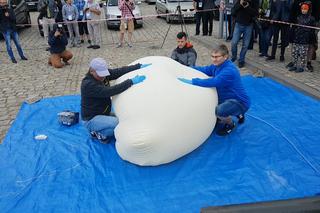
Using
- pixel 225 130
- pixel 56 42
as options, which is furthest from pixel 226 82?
pixel 56 42

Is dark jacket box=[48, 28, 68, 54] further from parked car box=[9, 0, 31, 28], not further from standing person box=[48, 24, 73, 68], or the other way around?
parked car box=[9, 0, 31, 28]

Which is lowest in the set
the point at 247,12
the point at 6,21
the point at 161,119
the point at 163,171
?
the point at 163,171

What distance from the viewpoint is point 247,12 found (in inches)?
284

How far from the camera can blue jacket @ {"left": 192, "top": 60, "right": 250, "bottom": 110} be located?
409cm

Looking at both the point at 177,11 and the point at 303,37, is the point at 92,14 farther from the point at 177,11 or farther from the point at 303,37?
the point at 303,37

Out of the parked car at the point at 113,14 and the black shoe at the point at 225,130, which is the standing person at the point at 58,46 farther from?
the black shoe at the point at 225,130

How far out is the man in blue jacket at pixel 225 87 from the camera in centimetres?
410

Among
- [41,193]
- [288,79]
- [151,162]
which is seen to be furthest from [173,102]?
[288,79]

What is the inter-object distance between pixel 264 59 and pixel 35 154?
586 centimetres

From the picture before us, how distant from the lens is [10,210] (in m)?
3.18

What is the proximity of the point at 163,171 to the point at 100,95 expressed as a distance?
1.23 m

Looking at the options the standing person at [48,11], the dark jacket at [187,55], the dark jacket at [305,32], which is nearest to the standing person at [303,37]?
the dark jacket at [305,32]

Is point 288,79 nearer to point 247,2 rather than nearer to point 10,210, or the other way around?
point 247,2

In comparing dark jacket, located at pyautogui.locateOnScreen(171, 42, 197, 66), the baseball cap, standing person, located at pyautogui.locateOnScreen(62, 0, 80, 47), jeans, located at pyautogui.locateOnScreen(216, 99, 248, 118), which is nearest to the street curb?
dark jacket, located at pyautogui.locateOnScreen(171, 42, 197, 66)
